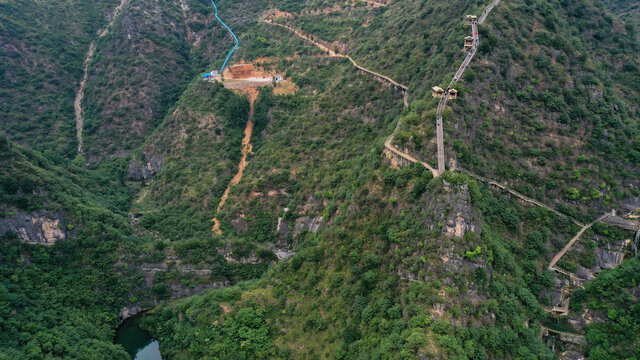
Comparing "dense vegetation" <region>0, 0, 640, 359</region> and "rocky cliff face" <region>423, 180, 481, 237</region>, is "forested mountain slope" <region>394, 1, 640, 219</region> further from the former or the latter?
"rocky cliff face" <region>423, 180, 481, 237</region>

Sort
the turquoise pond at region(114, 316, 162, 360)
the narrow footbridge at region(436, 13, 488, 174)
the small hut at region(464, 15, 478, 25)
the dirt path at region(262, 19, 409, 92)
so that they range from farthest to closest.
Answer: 1. the dirt path at region(262, 19, 409, 92)
2. the turquoise pond at region(114, 316, 162, 360)
3. the small hut at region(464, 15, 478, 25)
4. the narrow footbridge at region(436, 13, 488, 174)

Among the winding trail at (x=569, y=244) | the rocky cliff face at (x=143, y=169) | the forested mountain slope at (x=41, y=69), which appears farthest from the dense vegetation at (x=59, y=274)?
the winding trail at (x=569, y=244)

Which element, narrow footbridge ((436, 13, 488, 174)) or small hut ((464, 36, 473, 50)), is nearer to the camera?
narrow footbridge ((436, 13, 488, 174))

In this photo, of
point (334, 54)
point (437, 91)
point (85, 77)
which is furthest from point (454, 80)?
point (85, 77)

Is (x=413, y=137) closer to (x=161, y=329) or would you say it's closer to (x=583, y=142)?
(x=583, y=142)

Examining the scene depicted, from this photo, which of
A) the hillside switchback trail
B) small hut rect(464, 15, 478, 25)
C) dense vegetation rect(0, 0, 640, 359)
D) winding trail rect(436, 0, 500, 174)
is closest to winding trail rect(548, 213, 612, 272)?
dense vegetation rect(0, 0, 640, 359)
